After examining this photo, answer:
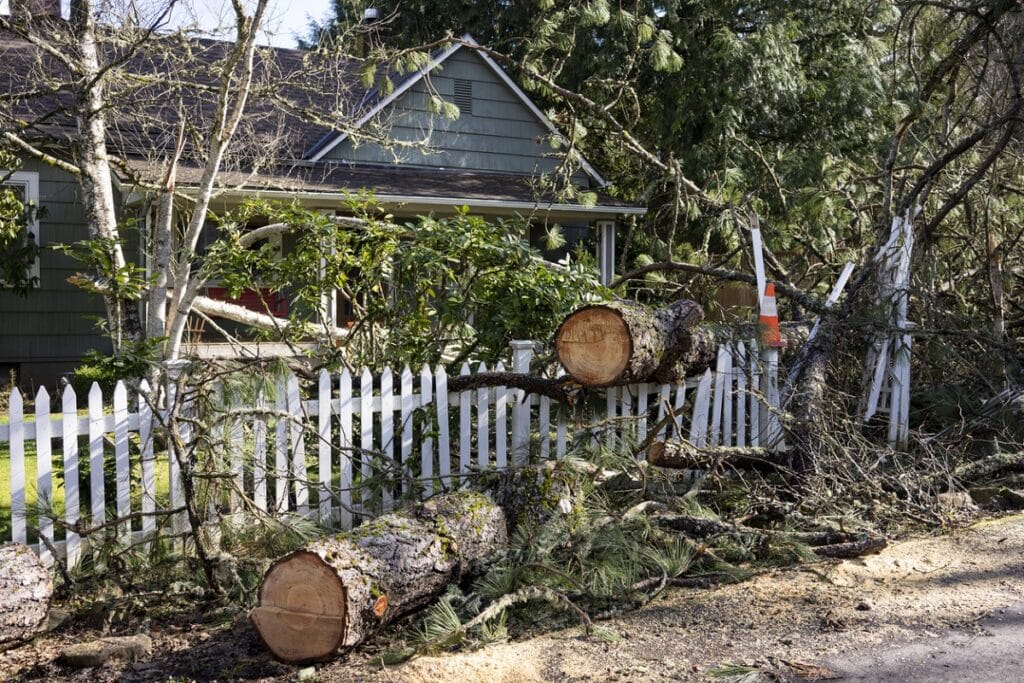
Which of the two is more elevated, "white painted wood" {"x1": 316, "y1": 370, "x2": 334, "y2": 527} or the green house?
the green house

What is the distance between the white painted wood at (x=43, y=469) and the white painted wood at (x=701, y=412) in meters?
3.96

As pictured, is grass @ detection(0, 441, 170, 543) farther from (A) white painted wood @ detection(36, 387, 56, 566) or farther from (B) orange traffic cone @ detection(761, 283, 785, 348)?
(B) orange traffic cone @ detection(761, 283, 785, 348)

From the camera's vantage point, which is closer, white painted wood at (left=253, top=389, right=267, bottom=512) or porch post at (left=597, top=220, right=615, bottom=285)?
white painted wood at (left=253, top=389, right=267, bottom=512)

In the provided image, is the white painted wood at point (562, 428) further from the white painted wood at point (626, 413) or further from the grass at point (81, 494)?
the grass at point (81, 494)

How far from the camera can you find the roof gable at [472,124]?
14188 mm

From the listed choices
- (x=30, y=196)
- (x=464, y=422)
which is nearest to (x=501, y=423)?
(x=464, y=422)

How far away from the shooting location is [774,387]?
686 centimetres

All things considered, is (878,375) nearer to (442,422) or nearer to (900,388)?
(900,388)

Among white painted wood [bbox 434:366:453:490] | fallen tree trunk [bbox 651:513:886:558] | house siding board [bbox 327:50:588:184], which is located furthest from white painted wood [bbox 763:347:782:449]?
house siding board [bbox 327:50:588:184]

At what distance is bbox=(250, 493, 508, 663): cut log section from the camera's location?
3705 millimetres

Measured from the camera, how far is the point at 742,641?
12.8 ft

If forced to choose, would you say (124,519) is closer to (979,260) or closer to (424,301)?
(424,301)

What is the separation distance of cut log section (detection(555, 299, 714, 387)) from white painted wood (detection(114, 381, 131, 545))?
250cm

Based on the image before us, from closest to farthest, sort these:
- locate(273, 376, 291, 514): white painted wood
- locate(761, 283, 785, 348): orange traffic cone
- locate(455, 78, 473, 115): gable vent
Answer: locate(273, 376, 291, 514): white painted wood, locate(761, 283, 785, 348): orange traffic cone, locate(455, 78, 473, 115): gable vent
